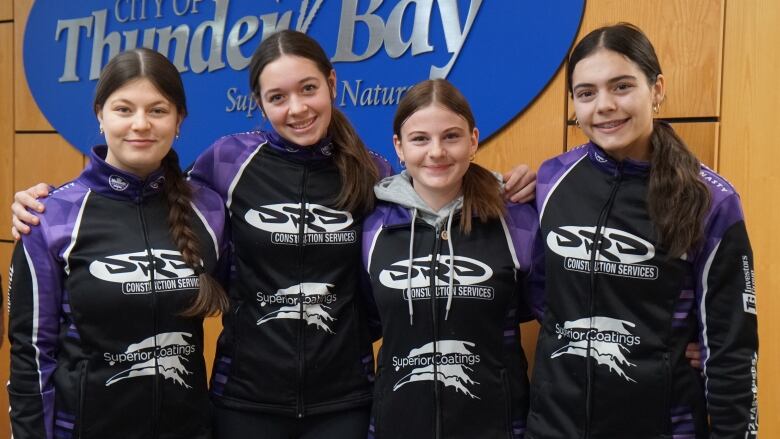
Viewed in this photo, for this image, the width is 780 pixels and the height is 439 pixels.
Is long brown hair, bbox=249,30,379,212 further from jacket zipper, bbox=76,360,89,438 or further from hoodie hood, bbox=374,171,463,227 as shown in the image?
jacket zipper, bbox=76,360,89,438

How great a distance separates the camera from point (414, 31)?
2.76m

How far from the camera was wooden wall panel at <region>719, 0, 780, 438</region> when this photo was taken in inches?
85.0

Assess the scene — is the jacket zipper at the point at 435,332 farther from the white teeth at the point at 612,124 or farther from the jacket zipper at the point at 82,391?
the jacket zipper at the point at 82,391

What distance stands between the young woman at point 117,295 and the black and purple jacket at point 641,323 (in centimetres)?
94

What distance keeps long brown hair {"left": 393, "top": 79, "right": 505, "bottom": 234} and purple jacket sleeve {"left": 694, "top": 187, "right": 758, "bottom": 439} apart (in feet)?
1.82

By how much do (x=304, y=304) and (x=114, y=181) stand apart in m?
0.61

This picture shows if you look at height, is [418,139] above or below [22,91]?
below

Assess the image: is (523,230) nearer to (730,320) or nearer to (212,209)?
(730,320)

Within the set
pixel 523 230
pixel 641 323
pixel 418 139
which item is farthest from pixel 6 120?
pixel 641 323

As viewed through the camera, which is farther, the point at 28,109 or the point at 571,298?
the point at 28,109

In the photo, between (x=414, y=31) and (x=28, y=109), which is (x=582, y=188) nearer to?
(x=414, y=31)

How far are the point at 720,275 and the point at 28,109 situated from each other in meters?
3.34

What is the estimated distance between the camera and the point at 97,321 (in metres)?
1.91

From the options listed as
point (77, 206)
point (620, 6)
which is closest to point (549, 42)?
point (620, 6)
